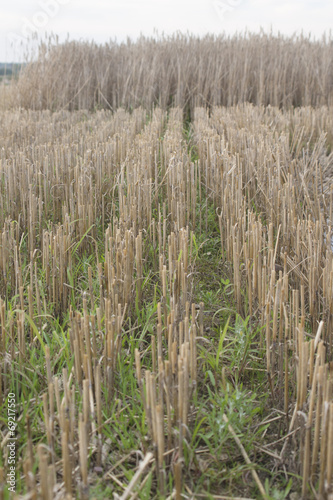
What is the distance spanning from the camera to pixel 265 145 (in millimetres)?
3609

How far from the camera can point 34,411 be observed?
166cm

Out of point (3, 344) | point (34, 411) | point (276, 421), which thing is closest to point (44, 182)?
point (3, 344)

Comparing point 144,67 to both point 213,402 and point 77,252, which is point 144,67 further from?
point 213,402

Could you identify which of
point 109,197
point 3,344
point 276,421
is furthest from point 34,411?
point 109,197

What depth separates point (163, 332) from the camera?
7.03 ft

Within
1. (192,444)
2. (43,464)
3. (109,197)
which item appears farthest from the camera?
(109,197)

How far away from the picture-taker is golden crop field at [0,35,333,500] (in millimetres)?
1373

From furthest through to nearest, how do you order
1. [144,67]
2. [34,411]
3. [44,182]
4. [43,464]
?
[144,67], [44,182], [34,411], [43,464]

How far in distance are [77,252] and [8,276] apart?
0.45m

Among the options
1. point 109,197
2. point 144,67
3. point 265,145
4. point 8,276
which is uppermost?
point 144,67

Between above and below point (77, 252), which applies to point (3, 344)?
below

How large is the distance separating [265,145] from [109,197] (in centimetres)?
118

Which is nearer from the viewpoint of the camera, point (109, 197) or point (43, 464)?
point (43, 464)

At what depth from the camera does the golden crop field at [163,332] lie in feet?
4.50
